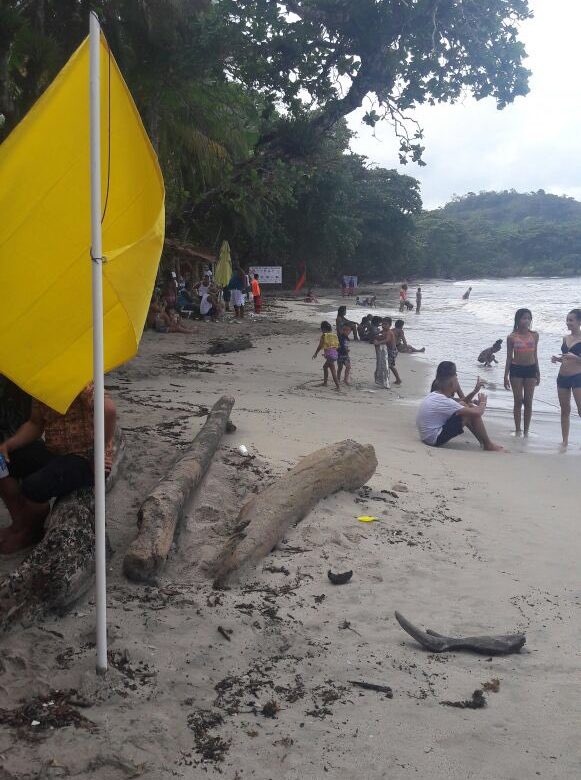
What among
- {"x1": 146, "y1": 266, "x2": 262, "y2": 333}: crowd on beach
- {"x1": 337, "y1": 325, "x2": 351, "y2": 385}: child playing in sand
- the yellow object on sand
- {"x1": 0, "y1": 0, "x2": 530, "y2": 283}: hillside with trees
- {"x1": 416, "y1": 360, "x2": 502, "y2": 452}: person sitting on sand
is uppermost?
{"x1": 0, "y1": 0, "x2": 530, "y2": 283}: hillside with trees

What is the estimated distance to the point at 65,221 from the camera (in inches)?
118

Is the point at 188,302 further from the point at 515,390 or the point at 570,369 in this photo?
the point at 570,369

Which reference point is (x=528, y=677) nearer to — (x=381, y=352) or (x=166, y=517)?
(x=166, y=517)

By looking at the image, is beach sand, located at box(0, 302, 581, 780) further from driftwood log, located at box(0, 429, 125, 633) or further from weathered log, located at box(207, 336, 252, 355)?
weathered log, located at box(207, 336, 252, 355)

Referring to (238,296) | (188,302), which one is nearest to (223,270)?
(238,296)

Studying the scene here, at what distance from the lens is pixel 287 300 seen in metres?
35.8

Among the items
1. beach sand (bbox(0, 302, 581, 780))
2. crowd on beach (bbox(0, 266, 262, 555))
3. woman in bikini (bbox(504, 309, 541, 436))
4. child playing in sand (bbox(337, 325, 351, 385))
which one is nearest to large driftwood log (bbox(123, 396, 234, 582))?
beach sand (bbox(0, 302, 581, 780))

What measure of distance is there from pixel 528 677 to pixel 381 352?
977 centimetres

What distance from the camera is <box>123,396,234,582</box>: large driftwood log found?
3.90 metres

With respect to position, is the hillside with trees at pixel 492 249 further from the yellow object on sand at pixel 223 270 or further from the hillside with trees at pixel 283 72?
the hillside with trees at pixel 283 72

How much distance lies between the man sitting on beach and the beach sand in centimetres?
52

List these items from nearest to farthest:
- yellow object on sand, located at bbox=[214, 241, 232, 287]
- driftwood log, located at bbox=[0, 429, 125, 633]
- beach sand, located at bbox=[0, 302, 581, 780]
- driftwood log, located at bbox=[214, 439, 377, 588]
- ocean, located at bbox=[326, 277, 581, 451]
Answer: beach sand, located at bbox=[0, 302, 581, 780] → driftwood log, located at bbox=[0, 429, 125, 633] → driftwood log, located at bbox=[214, 439, 377, 588] → ocean, located at bbox=[326, 277, 581, 451] → yellow object on sand, located at bbox=[214, 241, 232, 287]

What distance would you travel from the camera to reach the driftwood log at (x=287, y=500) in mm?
4137

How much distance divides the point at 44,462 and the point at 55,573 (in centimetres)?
102
